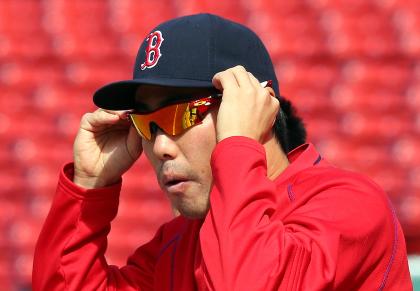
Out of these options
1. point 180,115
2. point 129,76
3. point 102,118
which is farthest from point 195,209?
point 129,76

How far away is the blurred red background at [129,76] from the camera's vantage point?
12.8 feet

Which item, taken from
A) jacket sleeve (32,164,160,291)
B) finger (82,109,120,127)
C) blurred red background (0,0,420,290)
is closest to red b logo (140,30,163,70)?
finger (82,109,120,127)

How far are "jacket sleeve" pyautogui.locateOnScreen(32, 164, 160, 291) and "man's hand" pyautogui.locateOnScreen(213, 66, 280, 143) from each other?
0.43m

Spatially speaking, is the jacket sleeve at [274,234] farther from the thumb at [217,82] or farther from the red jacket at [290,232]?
the thumb at [217,82]

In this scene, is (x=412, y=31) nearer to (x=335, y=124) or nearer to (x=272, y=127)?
(x=335, y=124)

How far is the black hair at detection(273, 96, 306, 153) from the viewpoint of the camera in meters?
1.76

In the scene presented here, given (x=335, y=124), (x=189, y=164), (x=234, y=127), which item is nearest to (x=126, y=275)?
(x=189, y=164)

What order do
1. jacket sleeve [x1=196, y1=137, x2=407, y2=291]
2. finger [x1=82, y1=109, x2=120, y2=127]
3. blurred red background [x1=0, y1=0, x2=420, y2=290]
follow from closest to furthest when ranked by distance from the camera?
jacket sleeve [x1=196, y1=137, x2=407, y2=291]
finger [x1=82, y1=109, x2=120, y2=127]
blurred red background [x1=0, y1=0, x2=420, y2=290]

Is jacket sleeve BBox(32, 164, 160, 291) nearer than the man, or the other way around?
the man

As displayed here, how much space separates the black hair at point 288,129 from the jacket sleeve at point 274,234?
0.84 feet

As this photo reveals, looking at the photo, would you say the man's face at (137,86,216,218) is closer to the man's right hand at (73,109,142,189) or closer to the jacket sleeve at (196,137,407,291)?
the jacket sleeve at (196,137,407,291)

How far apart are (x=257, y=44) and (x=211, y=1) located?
2786 mm

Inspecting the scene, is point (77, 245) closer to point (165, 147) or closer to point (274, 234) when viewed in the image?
point (165, 147)

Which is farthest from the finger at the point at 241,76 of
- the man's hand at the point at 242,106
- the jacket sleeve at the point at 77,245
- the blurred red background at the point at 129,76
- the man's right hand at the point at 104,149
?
the blurred red background at the point at 129,76
